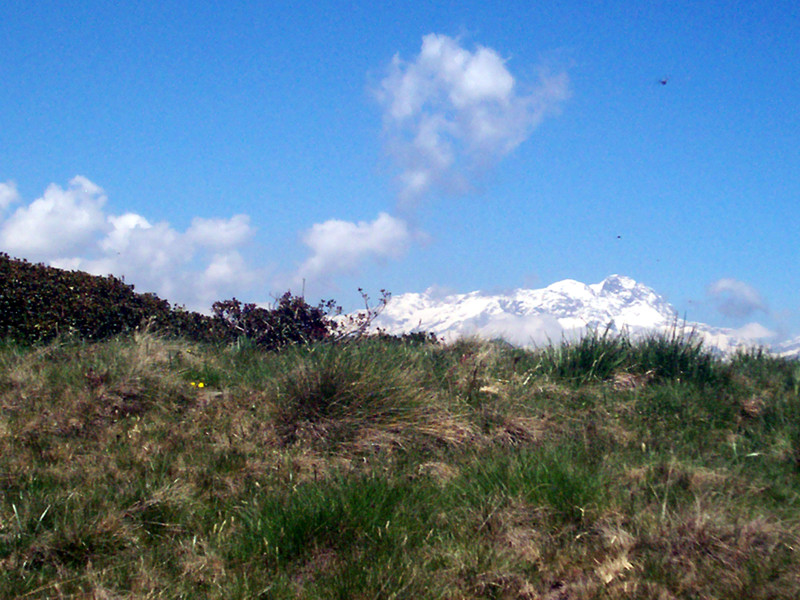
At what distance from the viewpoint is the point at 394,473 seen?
16.9ft

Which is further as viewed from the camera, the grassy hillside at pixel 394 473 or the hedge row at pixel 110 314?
the hedge row at pixel 110 314

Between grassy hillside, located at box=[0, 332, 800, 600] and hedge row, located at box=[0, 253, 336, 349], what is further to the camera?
hedge row, located at box=[0, 253, 336, 349]

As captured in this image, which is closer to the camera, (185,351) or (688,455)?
(688,455)

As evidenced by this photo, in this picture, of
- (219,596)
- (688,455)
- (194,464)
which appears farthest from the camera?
(688,455)

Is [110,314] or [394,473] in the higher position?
[110,314]

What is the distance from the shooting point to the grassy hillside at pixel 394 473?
369cm

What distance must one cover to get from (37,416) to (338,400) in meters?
2.56

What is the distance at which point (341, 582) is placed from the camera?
3.55 metres

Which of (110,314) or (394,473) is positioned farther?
(110,314)

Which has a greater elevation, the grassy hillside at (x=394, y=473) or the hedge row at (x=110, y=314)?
the hedge row at (x=110, y=314)

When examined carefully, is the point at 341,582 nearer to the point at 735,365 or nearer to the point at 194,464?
the point at 194,464

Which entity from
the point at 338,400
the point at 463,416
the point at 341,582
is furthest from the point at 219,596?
the point at 463,416

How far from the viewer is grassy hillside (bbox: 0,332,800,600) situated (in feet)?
12.1

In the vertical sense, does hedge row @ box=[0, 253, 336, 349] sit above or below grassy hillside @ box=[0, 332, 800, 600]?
above
